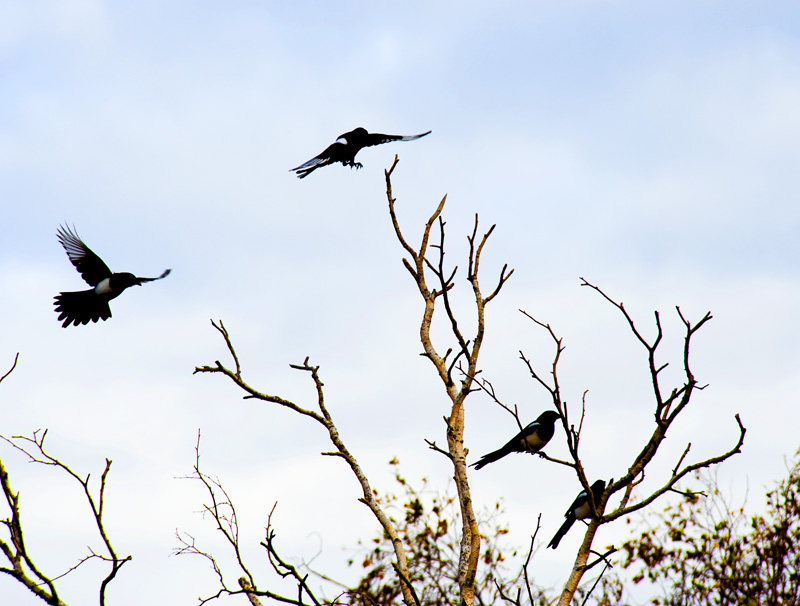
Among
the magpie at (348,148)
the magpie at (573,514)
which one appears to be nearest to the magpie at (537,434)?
the magpie at (573,514)

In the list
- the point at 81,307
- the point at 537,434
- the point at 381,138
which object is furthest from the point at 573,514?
the point at 81,307

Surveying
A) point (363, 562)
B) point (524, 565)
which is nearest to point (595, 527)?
point (524, 565)

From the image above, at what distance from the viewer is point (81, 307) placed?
23.9ft

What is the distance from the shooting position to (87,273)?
24.1 feet

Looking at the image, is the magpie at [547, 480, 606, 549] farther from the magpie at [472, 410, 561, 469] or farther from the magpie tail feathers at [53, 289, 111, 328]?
the magpie tail feathers at [53, 289, 111, 328]

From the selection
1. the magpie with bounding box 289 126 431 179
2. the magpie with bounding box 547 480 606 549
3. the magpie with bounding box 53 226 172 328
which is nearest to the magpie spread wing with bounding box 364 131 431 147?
the magpie with bounding box 289 126 431 179

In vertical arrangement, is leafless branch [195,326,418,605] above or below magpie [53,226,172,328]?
below

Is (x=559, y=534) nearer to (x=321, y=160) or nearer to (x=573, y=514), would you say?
(x=573, y=514)

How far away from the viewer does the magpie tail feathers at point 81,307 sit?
7230 millimetres

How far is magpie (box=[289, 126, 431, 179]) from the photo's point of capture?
6609 mm

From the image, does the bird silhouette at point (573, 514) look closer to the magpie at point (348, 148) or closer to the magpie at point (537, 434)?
the magpie at point (537, 434)

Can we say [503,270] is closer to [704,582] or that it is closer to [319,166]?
[319,166]

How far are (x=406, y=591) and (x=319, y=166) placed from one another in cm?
346

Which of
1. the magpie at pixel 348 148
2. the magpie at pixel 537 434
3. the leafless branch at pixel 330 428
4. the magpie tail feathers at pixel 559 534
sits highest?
the magpie at pixel 348 148
